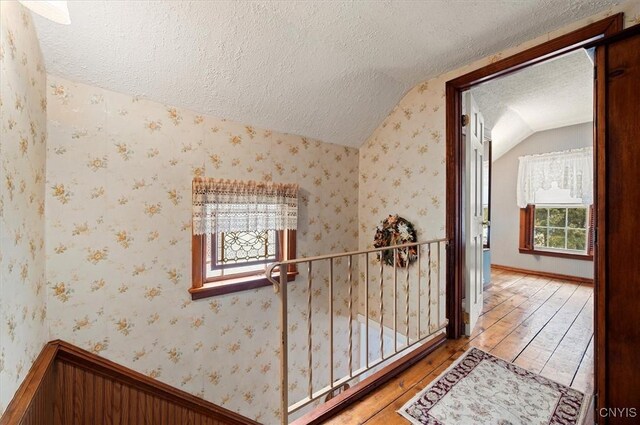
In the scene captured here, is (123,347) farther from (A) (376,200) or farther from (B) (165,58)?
(A) (376,200)

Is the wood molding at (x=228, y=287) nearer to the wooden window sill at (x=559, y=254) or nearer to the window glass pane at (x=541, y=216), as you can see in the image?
the wooden window sill at (x=559, y=254)

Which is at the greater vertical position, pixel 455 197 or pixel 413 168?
pixel 413 168

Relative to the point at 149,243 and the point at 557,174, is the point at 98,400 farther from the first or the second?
the point at 557,174

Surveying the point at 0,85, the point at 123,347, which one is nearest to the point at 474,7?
the point at 0,85

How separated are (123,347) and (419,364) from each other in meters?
1.90

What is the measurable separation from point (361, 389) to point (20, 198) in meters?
1.83

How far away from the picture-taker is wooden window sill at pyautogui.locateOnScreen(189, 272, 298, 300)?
1867mm

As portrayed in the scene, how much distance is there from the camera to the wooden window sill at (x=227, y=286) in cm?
187

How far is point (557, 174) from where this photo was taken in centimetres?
391

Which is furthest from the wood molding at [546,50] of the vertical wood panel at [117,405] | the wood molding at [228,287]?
the vertical wood panel at [117,405]

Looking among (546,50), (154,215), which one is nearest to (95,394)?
(154,215)

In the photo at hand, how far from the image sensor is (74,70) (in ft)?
4.70

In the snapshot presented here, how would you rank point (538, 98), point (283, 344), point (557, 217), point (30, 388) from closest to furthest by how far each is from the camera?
point (30, 388) → point (283, 344) → point (538, 98) → point (557, 217)

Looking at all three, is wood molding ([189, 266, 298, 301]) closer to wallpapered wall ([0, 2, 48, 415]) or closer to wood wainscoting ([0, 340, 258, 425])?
wood wainscoting ([0, 340, 258, 425])
